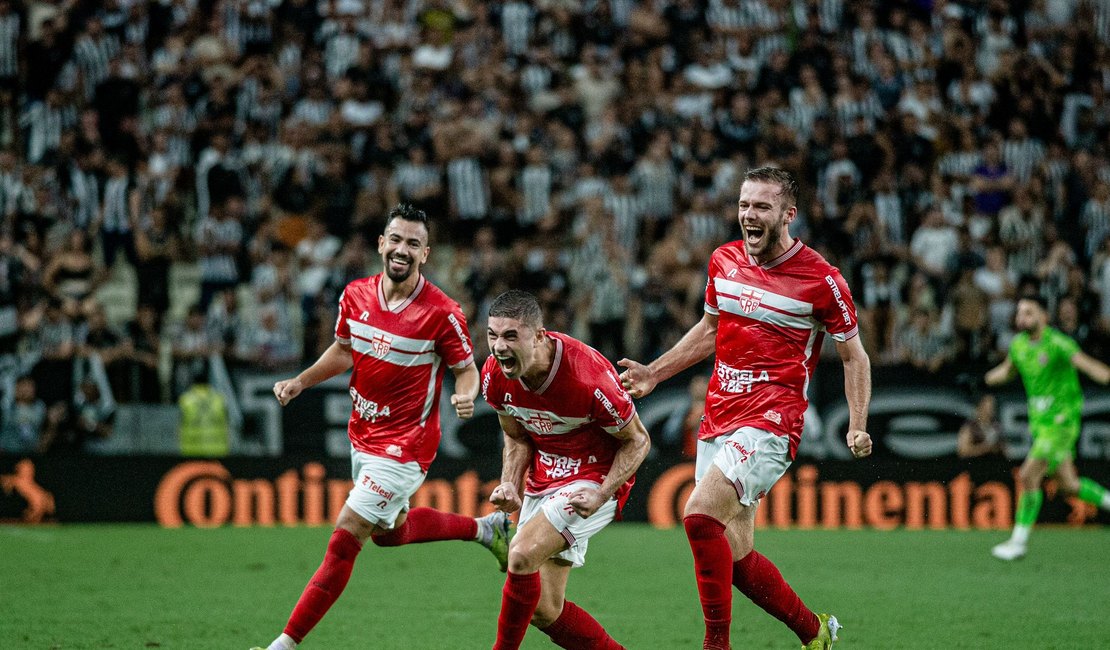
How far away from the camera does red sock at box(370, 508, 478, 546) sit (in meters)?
8.08

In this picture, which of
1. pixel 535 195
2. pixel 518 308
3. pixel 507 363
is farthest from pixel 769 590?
pixel 535 195

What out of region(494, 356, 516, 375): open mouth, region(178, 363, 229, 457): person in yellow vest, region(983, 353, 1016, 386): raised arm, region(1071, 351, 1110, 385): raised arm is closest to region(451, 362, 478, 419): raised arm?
region(494, 356, 516, 375): open mouth

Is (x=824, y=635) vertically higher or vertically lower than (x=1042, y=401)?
lower

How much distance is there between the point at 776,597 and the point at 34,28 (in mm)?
A: 15868

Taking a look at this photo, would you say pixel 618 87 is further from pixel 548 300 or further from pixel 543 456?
pixel 543 456

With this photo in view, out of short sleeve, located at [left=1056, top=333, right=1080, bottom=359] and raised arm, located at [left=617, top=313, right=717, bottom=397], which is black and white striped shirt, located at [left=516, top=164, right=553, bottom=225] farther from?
raised arm, located at [left=617, top=313, right=717, bottom=397]

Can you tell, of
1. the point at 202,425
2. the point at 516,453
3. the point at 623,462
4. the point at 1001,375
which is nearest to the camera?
the point at 623,462

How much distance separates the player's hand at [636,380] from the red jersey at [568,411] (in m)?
0.05

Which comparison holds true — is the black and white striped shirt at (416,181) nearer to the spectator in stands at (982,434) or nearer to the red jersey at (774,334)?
the spectator in stands at (982,434)

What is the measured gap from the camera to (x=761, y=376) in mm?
6684

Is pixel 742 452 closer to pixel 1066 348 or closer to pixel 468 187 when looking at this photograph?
pixel 1066 348

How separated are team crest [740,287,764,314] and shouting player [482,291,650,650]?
880mm

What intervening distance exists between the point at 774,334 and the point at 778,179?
2.61 feet

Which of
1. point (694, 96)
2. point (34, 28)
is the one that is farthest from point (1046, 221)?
point (34, 28)
